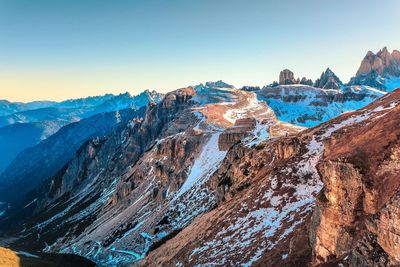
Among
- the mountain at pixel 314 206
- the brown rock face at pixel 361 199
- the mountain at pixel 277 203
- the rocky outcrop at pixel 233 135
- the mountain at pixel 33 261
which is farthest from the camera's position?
the rocky outcrop at pixel 233 135

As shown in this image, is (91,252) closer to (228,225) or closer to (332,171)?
(228,225)

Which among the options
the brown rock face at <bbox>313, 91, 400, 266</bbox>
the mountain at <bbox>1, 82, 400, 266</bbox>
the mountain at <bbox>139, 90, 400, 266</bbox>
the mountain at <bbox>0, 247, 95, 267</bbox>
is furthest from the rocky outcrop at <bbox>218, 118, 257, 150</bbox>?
the brown rock face at <bbox>313, 91, 400, 266</bbox>

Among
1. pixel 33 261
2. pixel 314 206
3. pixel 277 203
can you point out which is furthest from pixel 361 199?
pixel 33 261

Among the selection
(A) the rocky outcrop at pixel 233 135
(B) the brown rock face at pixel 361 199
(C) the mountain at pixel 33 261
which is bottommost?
(C) the mountain at pixel 33 261

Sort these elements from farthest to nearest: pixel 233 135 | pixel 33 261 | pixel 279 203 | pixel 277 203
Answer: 1. pixel 233 135
2. pixel 33 261
3. pixel 277 203
4. pixel 279 203

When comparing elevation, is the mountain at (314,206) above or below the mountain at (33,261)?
above

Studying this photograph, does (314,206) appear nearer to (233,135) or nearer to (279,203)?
(279,203)

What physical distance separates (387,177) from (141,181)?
546 feet

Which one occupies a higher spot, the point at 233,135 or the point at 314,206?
the point at 314,206

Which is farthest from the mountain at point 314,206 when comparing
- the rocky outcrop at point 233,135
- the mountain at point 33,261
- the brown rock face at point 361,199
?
the rocky outcrop at point 233,135

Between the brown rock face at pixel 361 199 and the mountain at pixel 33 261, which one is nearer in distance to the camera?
the brown rock face at pixel 361 199

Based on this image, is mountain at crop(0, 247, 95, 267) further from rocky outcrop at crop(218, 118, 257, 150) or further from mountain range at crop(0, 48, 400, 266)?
rocky outcrop at crop(218, 118, 257, 150)

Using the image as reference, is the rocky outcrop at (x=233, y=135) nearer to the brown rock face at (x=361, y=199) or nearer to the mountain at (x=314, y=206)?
the mountain at (x=314, y=206)

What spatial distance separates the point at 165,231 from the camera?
12644cm
